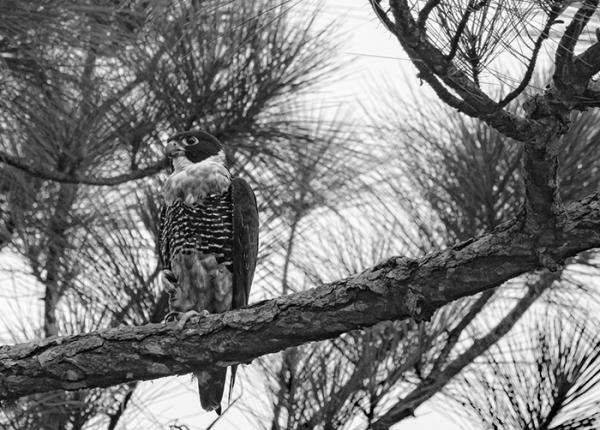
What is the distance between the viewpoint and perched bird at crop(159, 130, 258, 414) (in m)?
3.13

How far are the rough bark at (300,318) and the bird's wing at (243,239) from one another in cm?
79

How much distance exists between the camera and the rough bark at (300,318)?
1946 millimetres

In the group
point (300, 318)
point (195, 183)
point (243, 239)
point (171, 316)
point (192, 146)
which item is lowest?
point (300, 318)

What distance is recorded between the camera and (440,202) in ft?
11.5

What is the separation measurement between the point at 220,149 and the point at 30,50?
602 millimetres

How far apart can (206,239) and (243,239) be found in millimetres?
100

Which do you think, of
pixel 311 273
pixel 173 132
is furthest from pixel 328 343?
pixel 173 132

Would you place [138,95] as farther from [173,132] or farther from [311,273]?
[311,273]

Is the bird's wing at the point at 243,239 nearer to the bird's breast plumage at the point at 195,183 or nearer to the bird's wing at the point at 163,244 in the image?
the bird's breast plumage at the point at 195,183

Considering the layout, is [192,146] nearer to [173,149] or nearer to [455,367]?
[173,149]

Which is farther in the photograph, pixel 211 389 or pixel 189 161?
pixel 189 161

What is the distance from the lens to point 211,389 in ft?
9.93

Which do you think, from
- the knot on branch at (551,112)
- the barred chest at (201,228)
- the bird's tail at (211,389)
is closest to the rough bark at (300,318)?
the knot on branch at (551,112)

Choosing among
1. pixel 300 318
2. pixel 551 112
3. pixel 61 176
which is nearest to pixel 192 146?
pixel 61 176
